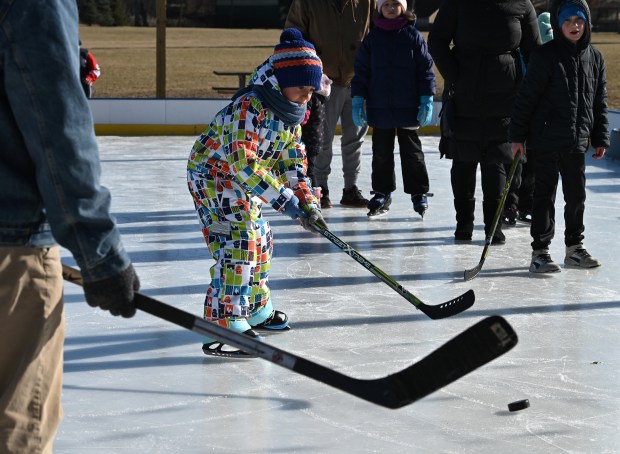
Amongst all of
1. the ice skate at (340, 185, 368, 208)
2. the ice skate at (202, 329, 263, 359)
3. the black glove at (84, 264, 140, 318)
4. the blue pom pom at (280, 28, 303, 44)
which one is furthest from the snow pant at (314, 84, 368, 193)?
the black glove at (84, 264, 140, 318)

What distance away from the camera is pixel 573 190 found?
4.77m

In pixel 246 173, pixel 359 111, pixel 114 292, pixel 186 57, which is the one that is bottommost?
pixel 186 57

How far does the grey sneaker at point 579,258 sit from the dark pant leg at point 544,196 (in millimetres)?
180

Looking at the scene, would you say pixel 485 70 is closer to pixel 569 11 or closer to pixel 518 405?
pixel 569 11

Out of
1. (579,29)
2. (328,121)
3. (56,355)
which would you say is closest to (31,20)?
(56,355)

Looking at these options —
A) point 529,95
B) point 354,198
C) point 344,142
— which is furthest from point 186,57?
point 529,95

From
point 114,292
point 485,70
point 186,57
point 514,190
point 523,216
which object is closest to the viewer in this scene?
point 114,292

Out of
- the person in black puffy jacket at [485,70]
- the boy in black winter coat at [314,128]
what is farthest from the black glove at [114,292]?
the boy in black winter coat at [314,128]

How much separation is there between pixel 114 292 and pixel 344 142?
4978 mm

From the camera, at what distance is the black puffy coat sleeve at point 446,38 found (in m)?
5.30

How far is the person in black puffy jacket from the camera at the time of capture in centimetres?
523

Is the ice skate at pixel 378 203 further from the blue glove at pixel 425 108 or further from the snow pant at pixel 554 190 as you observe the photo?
the snow pant at pixel 554 190

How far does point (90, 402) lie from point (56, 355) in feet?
4.44

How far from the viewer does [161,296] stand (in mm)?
4332
